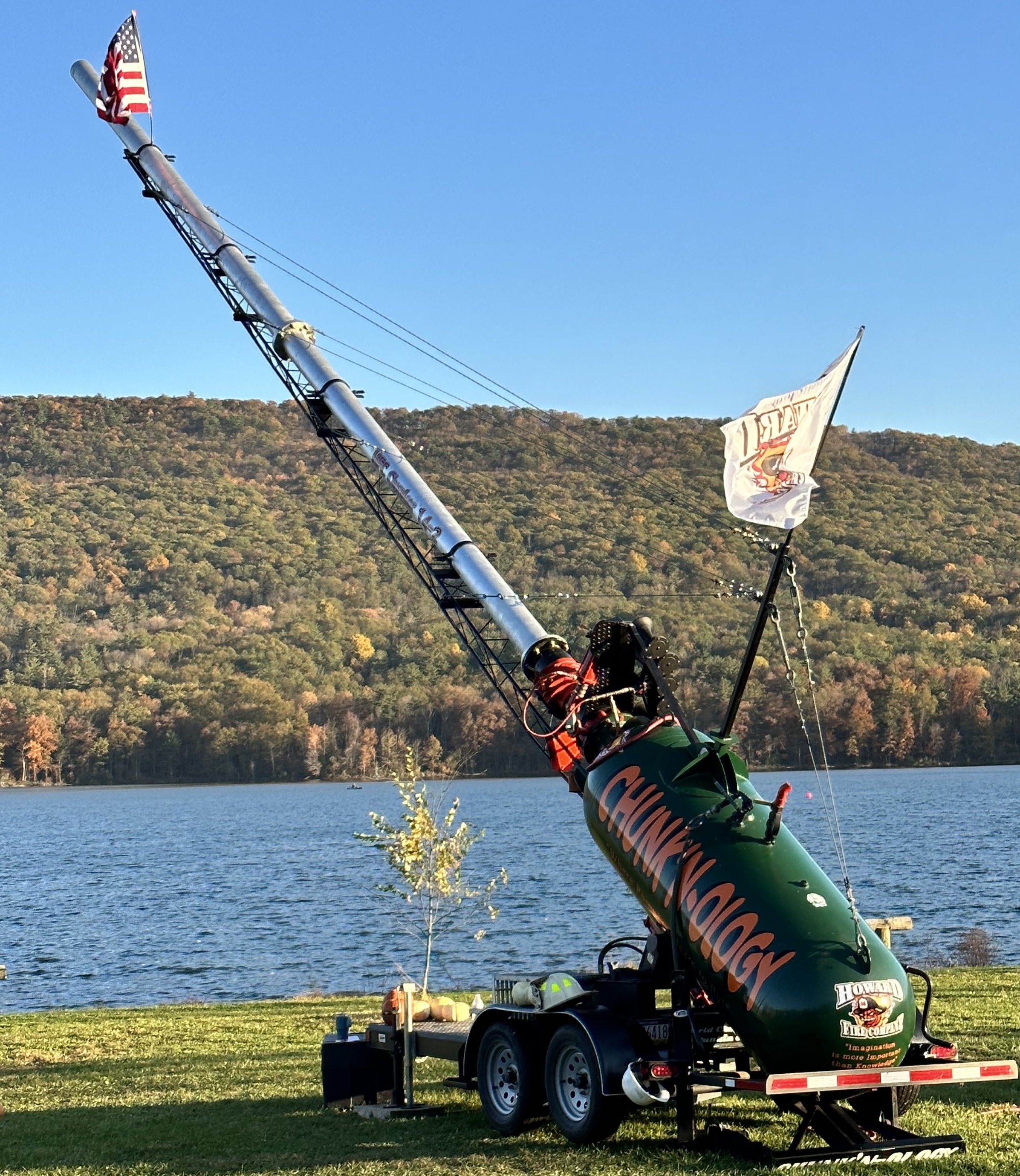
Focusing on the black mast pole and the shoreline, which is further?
the shoreline

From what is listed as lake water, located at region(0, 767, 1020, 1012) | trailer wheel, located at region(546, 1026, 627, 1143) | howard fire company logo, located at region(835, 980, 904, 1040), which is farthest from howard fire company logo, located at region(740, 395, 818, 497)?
lake water, located at region(0, 767, 1020, 1012)

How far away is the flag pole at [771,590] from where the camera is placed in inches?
502

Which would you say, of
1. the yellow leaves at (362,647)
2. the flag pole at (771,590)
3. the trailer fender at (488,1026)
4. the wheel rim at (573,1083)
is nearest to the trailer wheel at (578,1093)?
the wheel rim at (573,1083)

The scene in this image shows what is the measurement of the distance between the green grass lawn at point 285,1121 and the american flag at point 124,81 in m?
15.0

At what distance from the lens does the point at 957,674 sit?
146 meters

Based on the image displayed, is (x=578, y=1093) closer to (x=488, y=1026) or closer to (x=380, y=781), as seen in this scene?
(x=488, y=1026)

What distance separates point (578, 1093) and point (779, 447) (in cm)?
533

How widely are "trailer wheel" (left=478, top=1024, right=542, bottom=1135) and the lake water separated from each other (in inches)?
775

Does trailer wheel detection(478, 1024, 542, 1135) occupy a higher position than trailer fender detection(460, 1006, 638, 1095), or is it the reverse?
trailer fender detection(460, 1006, 638, 1095)

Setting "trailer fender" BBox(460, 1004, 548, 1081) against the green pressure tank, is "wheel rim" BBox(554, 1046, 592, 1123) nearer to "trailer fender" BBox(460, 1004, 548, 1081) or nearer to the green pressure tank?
"trailer fender" BBox(460, 1004, 548, 1081)

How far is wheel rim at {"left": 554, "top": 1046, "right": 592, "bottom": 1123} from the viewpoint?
12711mm

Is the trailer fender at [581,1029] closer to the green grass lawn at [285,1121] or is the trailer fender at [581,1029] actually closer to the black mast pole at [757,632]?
the green grass lawn at [285,1121]

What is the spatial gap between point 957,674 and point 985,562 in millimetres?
42710

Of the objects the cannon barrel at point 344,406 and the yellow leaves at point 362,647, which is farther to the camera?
the yellow leaves at point 362,647
